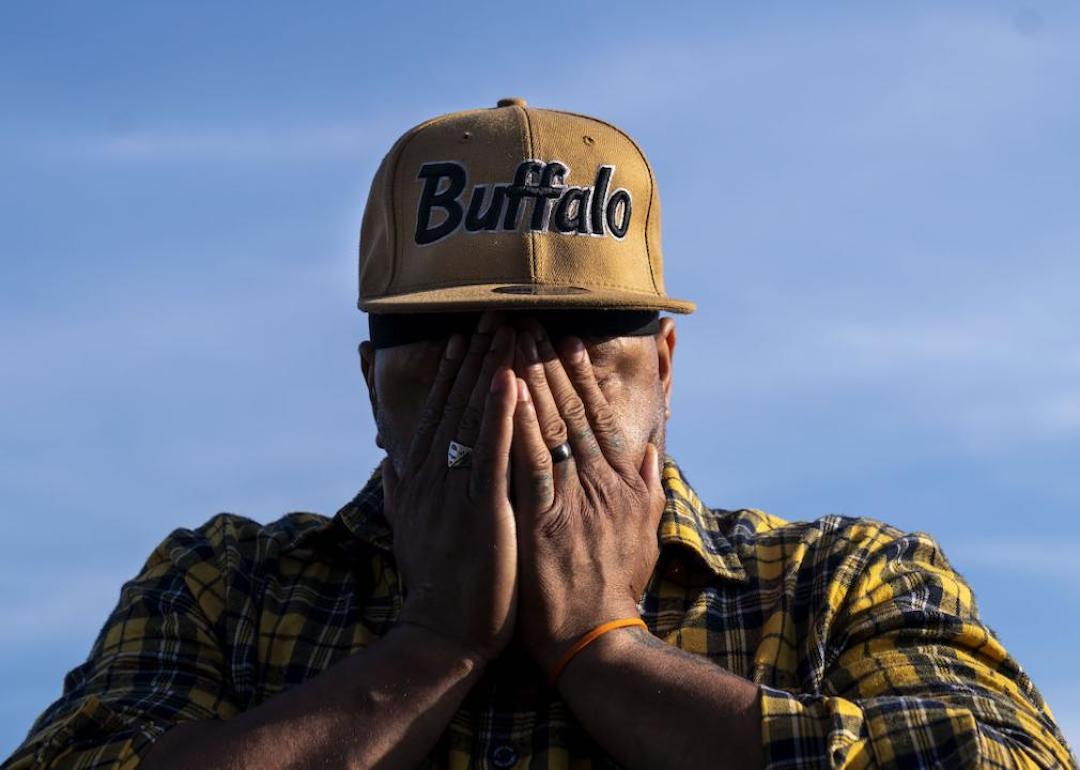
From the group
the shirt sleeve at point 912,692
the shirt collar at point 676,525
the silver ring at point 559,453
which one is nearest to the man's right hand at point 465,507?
the silver ring at point 559,453

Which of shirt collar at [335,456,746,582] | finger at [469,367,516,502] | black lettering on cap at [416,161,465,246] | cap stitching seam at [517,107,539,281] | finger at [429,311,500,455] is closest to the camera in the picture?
finger at [469,367,516,502]

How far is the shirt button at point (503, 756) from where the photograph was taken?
13.1 ft

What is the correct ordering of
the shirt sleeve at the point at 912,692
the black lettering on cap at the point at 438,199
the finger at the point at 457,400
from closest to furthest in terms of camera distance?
the shirt sleeve at the point at 912,692
the finger at the point at 457,400
the black lettering on cap at the point at 438,199

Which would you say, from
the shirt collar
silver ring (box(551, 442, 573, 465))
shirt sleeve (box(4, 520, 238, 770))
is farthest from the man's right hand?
shirt sleeve (box(4, 520, 238, 770))

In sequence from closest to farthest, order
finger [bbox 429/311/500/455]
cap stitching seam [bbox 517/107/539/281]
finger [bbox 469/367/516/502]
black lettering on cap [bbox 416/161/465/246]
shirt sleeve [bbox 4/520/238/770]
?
shirt sleeve [bbox 4/520/238/770] < finger [bbox 469/367/516/502] < finger [bbox 429/311/500/455] < cap stitching seam [bbox 517/107/539/281] < black lettering on cap [bbox 416/161/465/246]

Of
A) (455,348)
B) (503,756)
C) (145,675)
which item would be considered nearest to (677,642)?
(503,756)

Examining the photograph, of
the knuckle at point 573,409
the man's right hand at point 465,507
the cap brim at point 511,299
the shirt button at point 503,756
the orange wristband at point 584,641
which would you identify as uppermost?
the cap brim at point 511,299

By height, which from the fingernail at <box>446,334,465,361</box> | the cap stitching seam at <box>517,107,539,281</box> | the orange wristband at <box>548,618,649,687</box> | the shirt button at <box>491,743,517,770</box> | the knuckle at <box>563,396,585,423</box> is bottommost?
the shirt button at <box>491,743,517,770</box>

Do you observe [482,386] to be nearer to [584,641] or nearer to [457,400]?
[457,400]

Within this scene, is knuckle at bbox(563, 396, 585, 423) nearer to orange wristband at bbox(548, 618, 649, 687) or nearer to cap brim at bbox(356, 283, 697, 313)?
cap brim at bbox(356, 283, 697, 313)

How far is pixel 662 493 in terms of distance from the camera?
174 inches

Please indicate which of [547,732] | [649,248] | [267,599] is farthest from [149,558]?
[649,248]

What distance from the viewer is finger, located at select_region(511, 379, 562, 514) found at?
4.10 m

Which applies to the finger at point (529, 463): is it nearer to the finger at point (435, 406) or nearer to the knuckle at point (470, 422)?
the knuckle at point (470, 422)
